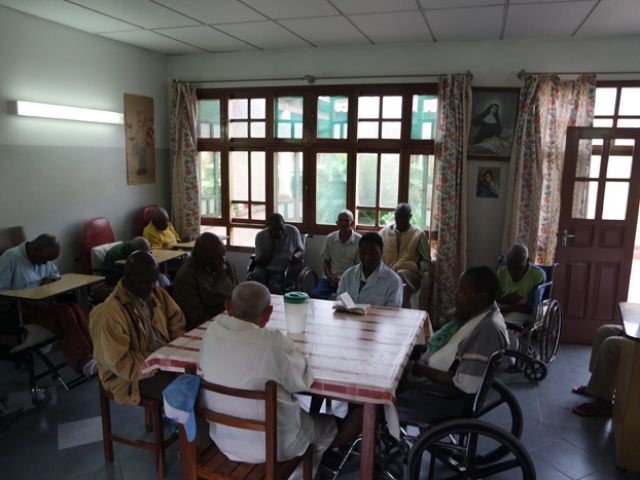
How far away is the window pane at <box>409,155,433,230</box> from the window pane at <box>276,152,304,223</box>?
127cm

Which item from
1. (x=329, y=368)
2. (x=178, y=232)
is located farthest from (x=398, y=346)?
(x=178, y=232)

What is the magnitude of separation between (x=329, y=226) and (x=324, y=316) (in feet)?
8.76

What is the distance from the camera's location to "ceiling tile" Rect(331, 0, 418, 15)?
11.5ft

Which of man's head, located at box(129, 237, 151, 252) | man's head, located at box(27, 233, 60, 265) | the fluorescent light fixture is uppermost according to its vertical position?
the fluorescent light fixture

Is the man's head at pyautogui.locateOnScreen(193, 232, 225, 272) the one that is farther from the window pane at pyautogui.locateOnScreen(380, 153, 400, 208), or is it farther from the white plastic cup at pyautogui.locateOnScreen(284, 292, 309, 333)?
the window pane at pyautogui.locateOnScreen(380, 153, 400, 208)

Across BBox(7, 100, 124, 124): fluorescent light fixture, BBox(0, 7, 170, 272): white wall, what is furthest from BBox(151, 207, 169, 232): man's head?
BBox(7, 100, 124, 124): fluorescent light fixture

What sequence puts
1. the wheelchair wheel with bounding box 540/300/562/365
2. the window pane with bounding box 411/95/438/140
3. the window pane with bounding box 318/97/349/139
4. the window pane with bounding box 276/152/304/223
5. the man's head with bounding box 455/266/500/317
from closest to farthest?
the man's head with bounding box 455/266/500/317, the wheelchair wheel with bounding box 540/300/562/365, the window pane with bounding box 411/95/438/140, the window pane with bounding box 318/97/349/139, the window pane with bounding box 276/152/304/223

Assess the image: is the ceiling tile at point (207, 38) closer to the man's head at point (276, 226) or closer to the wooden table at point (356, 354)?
the man's head at point (276, 226)

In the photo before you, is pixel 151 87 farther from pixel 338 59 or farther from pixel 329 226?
pixel 329 226

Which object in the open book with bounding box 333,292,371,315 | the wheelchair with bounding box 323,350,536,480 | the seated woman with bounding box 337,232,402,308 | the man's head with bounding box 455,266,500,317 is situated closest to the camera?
the wheelchair with bounding box 323,350,536,480

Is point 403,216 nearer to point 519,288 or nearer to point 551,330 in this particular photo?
point 519,288

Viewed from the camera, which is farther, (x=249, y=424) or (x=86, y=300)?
(x=86, y=300)

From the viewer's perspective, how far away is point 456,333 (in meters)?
2.18

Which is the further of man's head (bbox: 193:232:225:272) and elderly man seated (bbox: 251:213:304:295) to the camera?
elderly man seated (bbox: 251:213:304:295)
